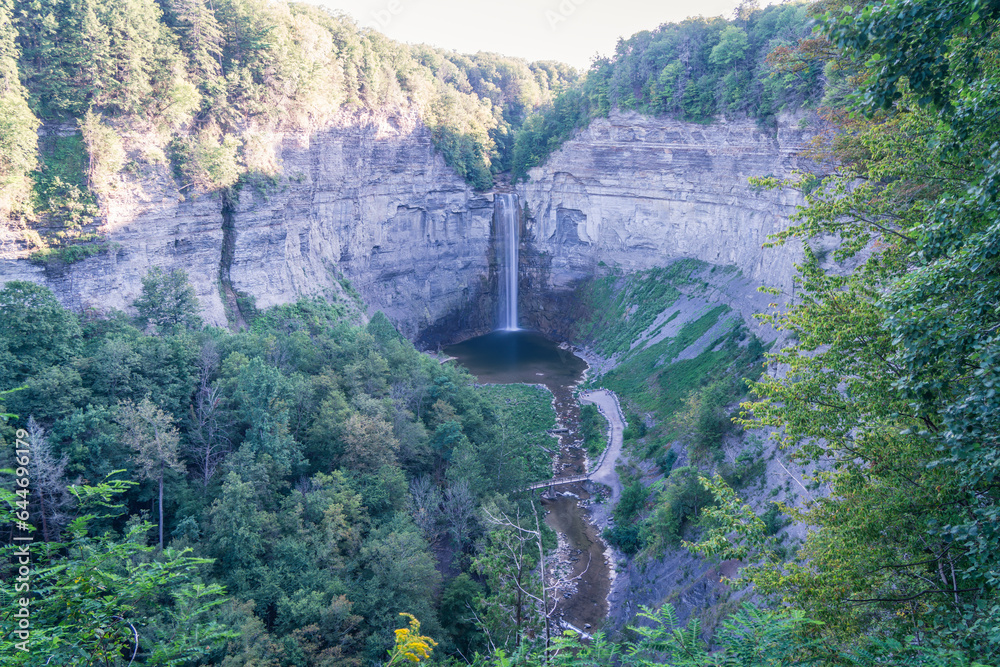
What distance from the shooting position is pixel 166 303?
89.1ft

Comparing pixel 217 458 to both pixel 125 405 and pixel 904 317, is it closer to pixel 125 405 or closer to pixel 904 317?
pixel 125 405

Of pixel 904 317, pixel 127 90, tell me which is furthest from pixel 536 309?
pixel 904 317

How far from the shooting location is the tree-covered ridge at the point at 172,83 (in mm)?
25234

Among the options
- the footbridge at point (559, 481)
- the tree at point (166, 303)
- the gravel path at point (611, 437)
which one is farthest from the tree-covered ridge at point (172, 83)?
Result: the gravel path at point (611, 437)

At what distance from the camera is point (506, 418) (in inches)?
1241

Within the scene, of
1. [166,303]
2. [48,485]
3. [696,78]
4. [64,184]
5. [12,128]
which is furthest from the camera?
[696,78]

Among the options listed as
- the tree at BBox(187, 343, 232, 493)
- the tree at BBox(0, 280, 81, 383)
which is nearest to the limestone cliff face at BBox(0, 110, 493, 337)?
the tree at BBox(0, 280, 81, 383)

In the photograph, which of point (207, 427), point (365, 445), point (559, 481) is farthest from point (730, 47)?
point (207, 427)

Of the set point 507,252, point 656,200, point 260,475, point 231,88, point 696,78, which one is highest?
point 696,78

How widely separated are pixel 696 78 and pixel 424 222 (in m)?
25.0

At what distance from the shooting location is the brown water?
2214 cm

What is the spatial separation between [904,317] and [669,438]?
22.7m

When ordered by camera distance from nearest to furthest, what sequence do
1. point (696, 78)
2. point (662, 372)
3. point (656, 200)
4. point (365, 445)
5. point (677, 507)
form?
point (677, 507) → point (365, 445) → point (662, 372) → point (696, 78) → point (656, 200)

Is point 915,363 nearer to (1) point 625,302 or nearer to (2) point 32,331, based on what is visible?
(2) point 32,331
